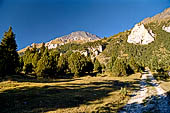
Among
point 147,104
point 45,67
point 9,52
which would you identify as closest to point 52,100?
point 147,104

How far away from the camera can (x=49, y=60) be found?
139 ft

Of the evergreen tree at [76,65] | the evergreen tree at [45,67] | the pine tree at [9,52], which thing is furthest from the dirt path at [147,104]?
the evergreen tree at [76,65]

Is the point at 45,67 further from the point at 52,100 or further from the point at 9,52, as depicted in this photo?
the point at 52,100

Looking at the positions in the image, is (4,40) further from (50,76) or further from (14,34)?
(50,76)

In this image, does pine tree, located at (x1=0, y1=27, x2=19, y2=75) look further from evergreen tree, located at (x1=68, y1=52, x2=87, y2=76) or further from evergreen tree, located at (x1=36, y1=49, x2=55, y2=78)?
evergreen tree, located at (x1=68, y1=52, x2=87, y2=76)

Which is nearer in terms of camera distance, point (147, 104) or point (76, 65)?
point (147, 104)

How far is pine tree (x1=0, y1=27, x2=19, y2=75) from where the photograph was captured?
33.7 metres

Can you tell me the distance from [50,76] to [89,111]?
119 feet

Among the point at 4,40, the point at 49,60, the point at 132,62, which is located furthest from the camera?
the point at 132,62

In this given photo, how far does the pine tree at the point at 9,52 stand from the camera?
33719 mm

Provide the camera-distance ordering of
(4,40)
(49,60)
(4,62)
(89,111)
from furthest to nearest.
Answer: (49,60) < (4,40) < (4,62) < (89,111)

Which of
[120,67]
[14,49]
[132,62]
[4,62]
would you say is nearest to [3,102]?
[4,62]

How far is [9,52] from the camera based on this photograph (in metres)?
35.3

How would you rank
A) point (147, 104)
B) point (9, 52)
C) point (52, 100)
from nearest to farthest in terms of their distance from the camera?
point (52, 100), point (147, 104), point (9, 52)
